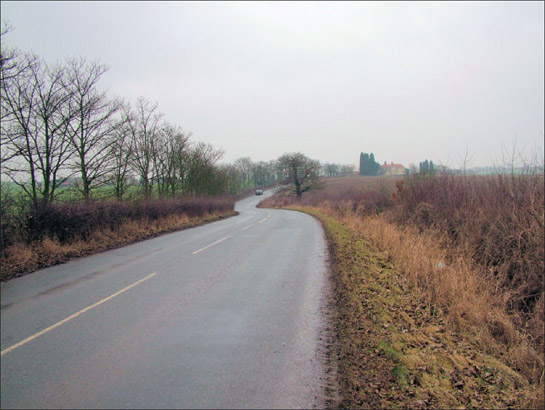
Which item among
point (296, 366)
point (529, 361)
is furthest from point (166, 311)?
point (529, 361)

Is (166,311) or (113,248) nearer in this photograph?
(166,311)

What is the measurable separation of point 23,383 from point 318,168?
65834 millimetres

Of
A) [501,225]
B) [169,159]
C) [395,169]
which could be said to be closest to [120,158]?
[169,159]

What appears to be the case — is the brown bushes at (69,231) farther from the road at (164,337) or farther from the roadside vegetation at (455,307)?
the roadside vegetation at (455,307)

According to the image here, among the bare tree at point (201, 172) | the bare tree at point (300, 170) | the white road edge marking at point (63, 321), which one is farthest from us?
the bare tree at point (300, 170)

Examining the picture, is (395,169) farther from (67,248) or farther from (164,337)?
(164,337)

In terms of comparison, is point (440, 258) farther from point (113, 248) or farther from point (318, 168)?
point (318, 168)

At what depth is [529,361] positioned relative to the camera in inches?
161

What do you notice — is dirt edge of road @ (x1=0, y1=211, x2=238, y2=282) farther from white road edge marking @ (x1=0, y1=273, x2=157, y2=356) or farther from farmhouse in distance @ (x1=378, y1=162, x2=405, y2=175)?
farmhouse in distance @ (x1=378, y1=162, x2=405, y2=175)

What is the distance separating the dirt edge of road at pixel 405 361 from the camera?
3.38m

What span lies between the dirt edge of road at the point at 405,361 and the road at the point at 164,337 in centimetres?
36

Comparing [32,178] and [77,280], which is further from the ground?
A: [32,178]

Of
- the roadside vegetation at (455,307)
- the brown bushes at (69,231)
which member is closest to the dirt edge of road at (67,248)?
the brown bushes at (69,231)

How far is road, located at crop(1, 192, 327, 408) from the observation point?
3.47m
